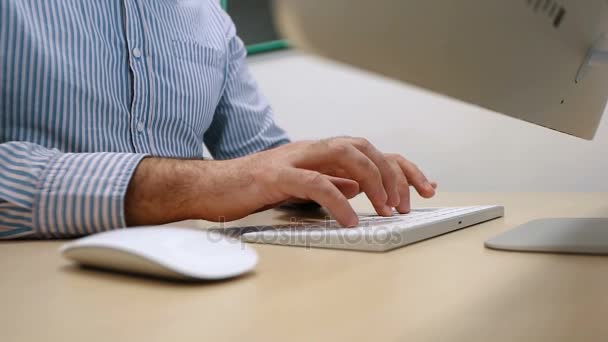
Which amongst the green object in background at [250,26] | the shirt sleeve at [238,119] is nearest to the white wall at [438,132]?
the green object in background at [250,26]

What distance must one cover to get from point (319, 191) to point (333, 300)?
0.79 feet

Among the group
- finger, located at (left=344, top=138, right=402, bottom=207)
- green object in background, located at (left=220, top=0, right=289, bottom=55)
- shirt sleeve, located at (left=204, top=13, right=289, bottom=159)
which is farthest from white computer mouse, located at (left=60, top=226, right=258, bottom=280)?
green object in background, located at (left=220, top=0, right=289, bottom=55)

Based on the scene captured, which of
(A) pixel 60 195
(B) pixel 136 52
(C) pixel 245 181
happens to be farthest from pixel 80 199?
(B) pixel 136 52

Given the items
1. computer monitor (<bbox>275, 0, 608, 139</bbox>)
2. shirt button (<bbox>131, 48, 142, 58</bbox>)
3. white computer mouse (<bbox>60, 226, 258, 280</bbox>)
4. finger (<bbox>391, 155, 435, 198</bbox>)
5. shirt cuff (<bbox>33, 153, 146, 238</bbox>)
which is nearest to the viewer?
computer monitor (<bbox>275, 0, 608, 139</bbox>)

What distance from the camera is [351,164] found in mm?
618

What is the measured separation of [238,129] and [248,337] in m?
0.97

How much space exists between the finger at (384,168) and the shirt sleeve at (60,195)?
26 cm

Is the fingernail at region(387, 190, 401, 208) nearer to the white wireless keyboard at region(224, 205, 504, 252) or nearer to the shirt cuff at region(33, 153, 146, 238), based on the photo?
the white wireless keyboard at region(224, 205, 504, 252)

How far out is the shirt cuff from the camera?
23.0 inches

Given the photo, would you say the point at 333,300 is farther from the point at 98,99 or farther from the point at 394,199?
the point at 98,99

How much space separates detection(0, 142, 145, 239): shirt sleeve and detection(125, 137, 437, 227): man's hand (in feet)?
0.08

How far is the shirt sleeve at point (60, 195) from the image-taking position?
0.58m

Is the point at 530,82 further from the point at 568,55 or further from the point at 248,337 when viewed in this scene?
the point at 248,337

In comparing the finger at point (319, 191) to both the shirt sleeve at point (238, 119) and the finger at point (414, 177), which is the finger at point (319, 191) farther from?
the shirt sleeve at point (238, 119)
